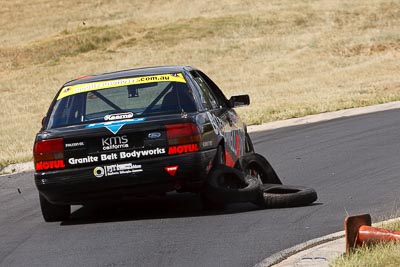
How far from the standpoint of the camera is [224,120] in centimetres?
1112

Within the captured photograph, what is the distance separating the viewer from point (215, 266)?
25.3ft

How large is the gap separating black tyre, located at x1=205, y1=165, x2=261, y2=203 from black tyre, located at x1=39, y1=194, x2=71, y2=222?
1.37m

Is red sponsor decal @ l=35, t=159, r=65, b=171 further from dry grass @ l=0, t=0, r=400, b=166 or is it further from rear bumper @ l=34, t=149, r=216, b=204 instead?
dry grass @ l=0, t=0, r=400, b=166

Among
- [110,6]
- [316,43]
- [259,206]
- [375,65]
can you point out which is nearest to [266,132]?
[259,206]

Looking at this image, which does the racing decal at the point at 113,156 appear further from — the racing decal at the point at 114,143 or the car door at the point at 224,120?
the car door at the point at 224,120

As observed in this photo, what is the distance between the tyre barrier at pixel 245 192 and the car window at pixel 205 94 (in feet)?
2.54

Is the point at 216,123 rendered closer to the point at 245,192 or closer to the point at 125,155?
the point at 245,192

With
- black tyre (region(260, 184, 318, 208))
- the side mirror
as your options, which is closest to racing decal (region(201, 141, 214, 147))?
black tyre (region(260, 184, 318, 208))

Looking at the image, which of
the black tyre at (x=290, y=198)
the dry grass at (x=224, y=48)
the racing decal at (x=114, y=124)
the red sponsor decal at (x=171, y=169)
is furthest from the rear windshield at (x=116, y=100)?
the dry grass at (x=224, y=48)

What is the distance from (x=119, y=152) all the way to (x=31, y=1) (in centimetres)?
5910

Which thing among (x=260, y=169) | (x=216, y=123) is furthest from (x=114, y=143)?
(x=260, y=169)

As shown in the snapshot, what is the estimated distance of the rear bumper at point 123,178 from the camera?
32.2ft

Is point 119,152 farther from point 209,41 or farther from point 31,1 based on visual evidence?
point 31,1

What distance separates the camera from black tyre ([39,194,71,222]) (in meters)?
10.4
